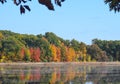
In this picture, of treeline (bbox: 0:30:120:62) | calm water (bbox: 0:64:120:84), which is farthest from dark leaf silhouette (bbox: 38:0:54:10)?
treeline (bbox: 0:30:120:62)

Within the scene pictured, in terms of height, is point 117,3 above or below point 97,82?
above

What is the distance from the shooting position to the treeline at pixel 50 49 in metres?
88.8

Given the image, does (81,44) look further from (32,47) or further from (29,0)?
(29,0)

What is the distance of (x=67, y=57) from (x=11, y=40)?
2137cm

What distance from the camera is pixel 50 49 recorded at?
99.0 meters

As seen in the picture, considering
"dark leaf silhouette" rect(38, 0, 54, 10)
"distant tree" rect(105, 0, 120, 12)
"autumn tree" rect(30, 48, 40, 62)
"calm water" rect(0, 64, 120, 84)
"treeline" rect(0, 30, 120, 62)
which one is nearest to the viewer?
"dark leaf silhouette" rect(38, 0, 54, 10)

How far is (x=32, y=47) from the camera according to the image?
10169 cm

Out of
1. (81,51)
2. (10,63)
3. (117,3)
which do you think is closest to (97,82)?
(117,3)

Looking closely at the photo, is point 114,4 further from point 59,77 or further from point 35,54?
point 35,54

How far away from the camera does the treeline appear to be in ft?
291

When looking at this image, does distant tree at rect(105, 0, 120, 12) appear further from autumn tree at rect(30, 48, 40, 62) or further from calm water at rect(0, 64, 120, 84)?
autumn tree at rect(30, 48, 40, 62)

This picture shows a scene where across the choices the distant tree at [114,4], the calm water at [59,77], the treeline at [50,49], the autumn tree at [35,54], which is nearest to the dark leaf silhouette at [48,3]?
the distant tree at [114,4]

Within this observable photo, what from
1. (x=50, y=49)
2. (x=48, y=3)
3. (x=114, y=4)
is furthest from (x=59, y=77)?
(x=50, y=49)

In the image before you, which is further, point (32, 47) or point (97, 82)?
point (32, 47)
